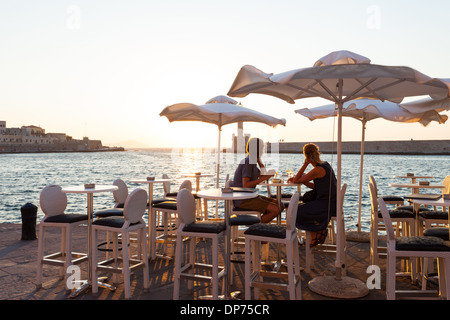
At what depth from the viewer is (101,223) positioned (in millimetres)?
3871

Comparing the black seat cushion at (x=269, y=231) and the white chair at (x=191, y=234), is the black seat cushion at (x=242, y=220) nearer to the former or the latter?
the white chair at (x=191, y=234)

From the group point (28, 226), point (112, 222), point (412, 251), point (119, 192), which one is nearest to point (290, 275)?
point (412, 251)

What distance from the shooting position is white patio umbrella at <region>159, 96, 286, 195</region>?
235 inches

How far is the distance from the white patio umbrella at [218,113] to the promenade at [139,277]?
211 cm

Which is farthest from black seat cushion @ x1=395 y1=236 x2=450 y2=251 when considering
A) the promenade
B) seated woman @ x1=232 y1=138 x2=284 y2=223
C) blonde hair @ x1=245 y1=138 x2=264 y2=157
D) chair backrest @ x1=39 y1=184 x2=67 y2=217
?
chair backrest @ x1=39 y1=184 x2=67 y2=217

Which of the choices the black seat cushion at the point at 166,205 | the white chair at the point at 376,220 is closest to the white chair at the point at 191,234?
the black seat cushion at the point at 166,205

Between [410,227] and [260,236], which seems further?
[410,227]

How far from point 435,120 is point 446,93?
3148mm

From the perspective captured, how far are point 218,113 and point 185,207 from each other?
359 centimetres

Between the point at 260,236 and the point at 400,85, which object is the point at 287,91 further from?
the point at 260,236

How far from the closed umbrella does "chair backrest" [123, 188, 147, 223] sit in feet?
7.11
